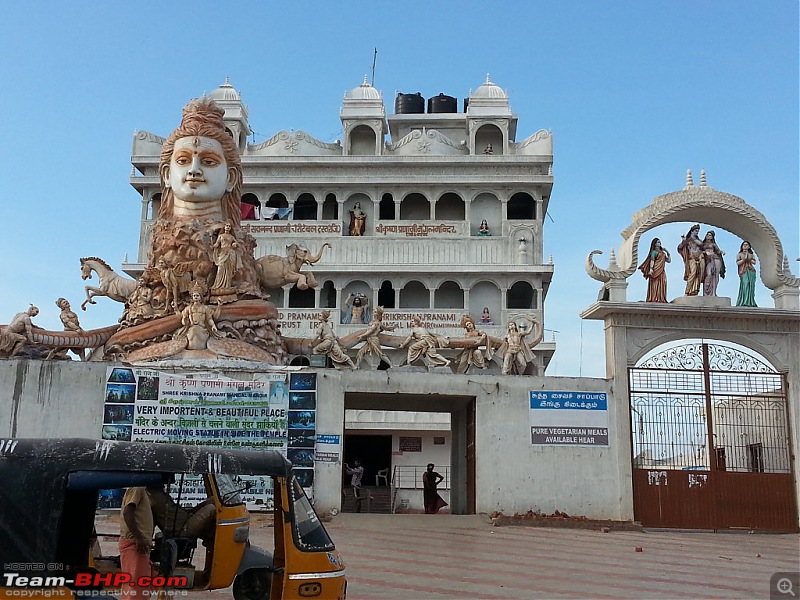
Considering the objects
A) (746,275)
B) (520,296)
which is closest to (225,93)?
(520,296)

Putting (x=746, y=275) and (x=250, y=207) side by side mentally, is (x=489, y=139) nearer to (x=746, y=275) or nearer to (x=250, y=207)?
(x=250, y=207)

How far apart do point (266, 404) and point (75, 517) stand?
33.1 ft

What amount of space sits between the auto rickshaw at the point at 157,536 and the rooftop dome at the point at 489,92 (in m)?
31.9

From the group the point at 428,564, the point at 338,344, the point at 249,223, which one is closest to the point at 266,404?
the point at 338,344

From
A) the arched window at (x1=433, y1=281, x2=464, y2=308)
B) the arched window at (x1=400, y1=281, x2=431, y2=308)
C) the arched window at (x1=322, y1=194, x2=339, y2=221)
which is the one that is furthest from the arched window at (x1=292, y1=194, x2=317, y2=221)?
the arched window at (x1=433, y1=281, x2=464, y2=308)

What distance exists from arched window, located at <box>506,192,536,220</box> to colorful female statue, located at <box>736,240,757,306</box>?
17.5 metres

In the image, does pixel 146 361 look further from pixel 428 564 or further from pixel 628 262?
pixel 628 262

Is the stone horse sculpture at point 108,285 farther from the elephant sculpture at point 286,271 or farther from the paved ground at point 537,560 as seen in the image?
the paved ground at point 537,560

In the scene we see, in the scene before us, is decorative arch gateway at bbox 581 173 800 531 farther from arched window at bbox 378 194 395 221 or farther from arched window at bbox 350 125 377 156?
arched window at bbox 350 125 377 156

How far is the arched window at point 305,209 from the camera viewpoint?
118 ft

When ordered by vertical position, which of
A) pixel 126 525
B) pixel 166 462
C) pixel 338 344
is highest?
pixel 338 344

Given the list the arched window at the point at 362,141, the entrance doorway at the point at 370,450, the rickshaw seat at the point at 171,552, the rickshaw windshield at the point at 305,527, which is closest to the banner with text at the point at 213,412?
the rickshaw seat at the point at 171,552

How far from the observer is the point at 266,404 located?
16125 mm

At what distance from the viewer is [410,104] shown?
40.2 meters
